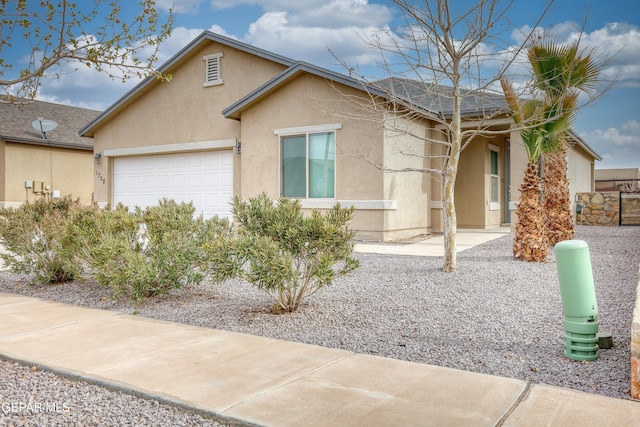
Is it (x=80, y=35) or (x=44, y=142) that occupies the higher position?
(x=44, y=142)

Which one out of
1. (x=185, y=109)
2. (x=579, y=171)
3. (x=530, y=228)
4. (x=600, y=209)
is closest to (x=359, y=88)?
(x=530, y=228)

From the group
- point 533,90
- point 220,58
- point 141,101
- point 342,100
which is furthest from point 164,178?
point 533,90

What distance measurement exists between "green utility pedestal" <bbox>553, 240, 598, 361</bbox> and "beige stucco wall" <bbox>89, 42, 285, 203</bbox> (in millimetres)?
11768

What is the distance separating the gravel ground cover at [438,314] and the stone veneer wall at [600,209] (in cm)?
958

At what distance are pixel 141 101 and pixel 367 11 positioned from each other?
7990 millimetres

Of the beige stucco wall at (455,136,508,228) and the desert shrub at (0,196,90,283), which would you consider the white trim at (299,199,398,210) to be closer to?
the beige stucco wall at (455,136,508,228)

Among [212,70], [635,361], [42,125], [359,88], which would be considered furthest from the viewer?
[42,125]

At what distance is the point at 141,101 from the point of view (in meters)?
17.2

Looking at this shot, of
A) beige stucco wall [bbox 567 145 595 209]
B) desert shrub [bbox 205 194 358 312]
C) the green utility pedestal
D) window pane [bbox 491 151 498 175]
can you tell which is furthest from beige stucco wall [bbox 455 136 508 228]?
the green utility pedestal

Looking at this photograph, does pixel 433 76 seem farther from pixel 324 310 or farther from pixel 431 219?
pixel 431 219

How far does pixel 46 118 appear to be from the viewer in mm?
24828

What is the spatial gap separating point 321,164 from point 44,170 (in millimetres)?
15650

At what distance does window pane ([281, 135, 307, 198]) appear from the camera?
44.1ft

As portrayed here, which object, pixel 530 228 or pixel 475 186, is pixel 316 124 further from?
pixel 530 228
